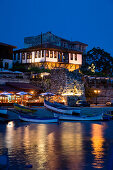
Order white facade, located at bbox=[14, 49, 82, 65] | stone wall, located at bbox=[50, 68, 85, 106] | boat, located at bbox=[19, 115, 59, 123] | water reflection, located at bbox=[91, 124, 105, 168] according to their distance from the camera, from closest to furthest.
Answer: water reflection, located at bbox=[91, 124, 105, 168], boat, located at bbox=[19, 115, 59, 123], stone wall, located at bbox=[50, 68, 85, 106], white facade, located at bbox=[14, 49, 82, 65]

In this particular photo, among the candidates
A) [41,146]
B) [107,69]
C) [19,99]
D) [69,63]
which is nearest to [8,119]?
[19,99]

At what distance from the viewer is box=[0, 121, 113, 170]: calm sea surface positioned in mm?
15742

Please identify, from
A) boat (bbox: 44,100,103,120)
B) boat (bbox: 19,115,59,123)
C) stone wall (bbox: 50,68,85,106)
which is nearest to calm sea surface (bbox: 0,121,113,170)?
boat (bbox: 19,115,59,123)

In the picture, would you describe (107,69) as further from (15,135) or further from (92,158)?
(92,158)

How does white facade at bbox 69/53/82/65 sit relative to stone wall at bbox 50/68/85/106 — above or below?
above

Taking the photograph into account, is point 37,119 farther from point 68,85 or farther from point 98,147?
point 68,85

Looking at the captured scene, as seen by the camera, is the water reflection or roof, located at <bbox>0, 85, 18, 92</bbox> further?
roof, located at <bbox>0, 85, 18, 92</bbox>

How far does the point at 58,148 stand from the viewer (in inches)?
795

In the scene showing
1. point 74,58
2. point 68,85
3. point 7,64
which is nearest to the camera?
point 68,85

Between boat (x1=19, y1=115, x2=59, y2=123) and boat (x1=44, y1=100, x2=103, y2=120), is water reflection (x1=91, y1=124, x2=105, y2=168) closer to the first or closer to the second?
boat (x1=19, y1=115, x2=59, y2=123)

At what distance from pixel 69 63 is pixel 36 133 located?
5164 cm

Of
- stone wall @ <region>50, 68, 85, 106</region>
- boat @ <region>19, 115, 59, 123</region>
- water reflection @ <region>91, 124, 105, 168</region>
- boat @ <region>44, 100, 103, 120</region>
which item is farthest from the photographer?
stone wall @ <region>50, 68, 85, 106</region>

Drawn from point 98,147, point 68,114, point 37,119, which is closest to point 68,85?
point 68,114

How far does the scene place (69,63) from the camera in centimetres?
7769
